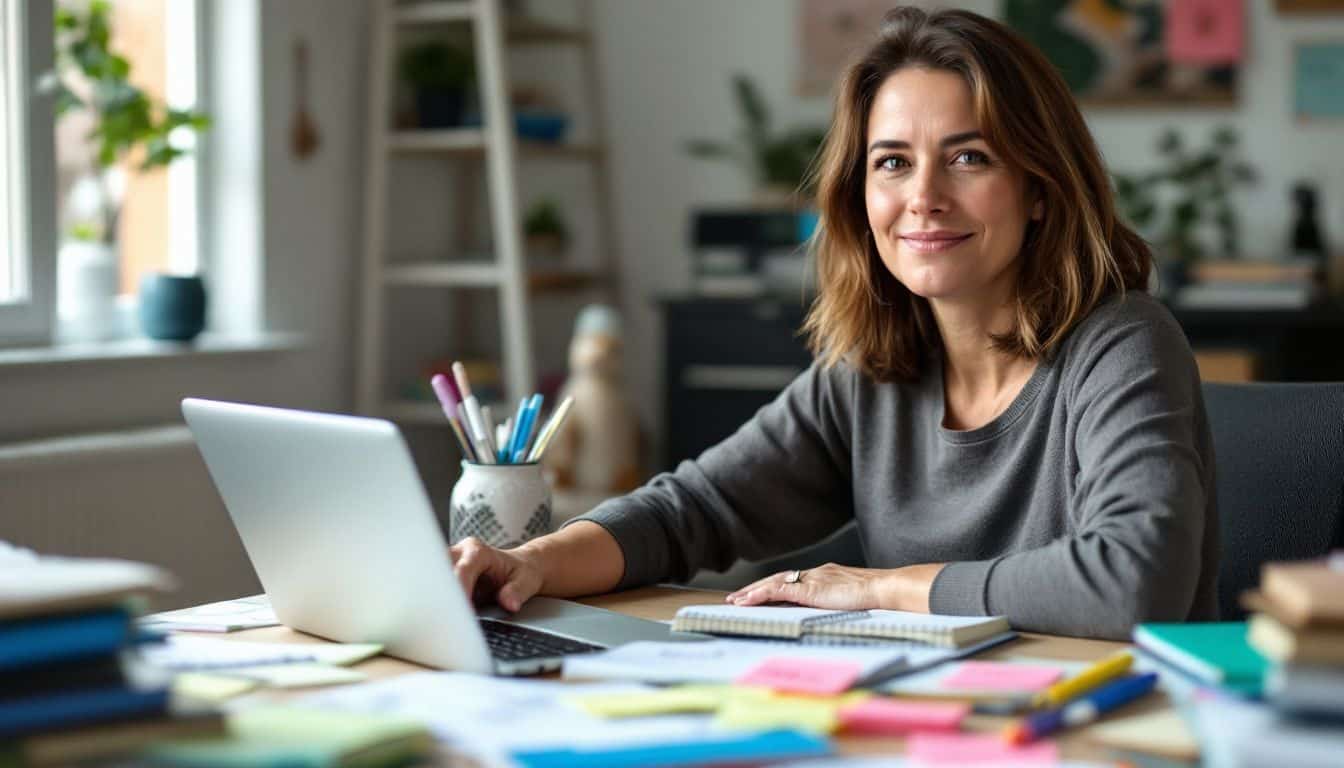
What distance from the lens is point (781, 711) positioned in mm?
998

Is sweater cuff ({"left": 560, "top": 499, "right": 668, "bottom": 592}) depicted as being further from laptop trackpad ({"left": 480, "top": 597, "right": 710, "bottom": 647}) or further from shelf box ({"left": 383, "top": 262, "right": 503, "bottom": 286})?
shelf box ({"left": 383, "top": 262, "right": 503, "bottom": 286})

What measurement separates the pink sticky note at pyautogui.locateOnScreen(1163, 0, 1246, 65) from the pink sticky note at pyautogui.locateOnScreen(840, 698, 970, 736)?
10.5ft

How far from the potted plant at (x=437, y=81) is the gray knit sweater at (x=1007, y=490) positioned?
222 cm

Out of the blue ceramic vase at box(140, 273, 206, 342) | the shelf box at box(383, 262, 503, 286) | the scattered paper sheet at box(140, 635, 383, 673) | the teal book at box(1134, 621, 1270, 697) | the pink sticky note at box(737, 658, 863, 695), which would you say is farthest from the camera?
the shelf box at box(383, 262, 503, 286)

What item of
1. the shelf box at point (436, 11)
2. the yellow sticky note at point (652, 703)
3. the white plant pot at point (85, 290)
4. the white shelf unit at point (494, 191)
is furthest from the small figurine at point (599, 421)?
the yellow sticky note at point (652, 703)

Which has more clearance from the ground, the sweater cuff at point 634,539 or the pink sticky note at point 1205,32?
the pink sticky note at point 1205,32

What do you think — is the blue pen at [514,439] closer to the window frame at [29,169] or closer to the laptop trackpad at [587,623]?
the laptop trackpad at [587,623]

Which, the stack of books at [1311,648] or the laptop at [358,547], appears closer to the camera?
the stack of books at [1311,648]

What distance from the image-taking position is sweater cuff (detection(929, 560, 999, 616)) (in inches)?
51.5

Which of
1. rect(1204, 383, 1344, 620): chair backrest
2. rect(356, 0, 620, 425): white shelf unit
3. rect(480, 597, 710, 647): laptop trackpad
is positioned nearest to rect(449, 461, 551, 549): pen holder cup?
rect(480, 597, 710, 647): laptop trackpad

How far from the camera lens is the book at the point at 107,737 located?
2.69 feet

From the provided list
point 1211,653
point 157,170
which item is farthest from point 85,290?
point 1211,653

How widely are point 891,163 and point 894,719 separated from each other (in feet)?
2.66

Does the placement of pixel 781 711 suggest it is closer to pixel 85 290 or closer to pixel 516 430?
pixel 516 430
